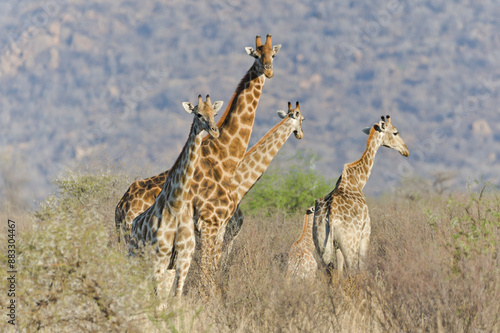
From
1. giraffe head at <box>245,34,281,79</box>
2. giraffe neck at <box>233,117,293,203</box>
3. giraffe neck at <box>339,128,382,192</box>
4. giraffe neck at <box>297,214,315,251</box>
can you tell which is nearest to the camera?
giraffe head at <box>245,34,281,79</box>

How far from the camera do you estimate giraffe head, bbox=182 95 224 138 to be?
7.17 metres

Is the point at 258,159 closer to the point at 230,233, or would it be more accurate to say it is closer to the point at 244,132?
the point at 244,132

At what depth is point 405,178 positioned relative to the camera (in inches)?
1282

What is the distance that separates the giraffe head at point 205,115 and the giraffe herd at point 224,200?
0.01m

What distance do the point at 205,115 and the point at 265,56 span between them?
2.58m

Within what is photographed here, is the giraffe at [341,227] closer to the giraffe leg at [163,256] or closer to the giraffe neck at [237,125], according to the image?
the giraffe neck at [237,125]

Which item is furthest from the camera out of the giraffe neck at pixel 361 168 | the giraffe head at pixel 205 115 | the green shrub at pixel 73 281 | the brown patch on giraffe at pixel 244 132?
the giraffe neck at pixel 361 168

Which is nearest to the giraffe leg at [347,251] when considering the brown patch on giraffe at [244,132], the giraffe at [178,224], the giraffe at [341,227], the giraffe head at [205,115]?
the giraffe at [341,227]

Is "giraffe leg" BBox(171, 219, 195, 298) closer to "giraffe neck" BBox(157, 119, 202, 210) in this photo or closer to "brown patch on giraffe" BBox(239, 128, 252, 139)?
"giraffe neck" BBox(157, 119, 202, 210)

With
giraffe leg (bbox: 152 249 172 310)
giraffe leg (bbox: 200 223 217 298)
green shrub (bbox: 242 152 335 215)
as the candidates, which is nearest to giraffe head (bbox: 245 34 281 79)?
giraffe leg (bbox: 200 223 217 298)

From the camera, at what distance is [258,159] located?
10.0 metres

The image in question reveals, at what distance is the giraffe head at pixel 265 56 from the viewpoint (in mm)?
9406

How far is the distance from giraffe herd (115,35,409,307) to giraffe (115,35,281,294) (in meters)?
0.01

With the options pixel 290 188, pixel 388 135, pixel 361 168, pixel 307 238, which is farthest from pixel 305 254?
pixel 290 188
